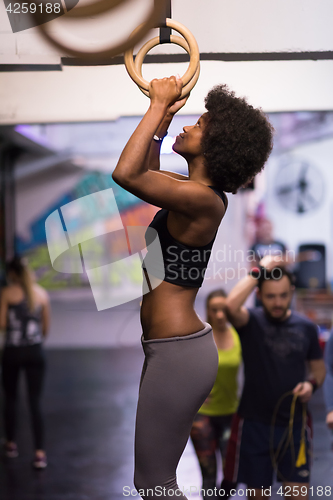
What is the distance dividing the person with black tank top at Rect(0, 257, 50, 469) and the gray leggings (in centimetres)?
231

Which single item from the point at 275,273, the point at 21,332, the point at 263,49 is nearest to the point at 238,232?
the point at 21,332

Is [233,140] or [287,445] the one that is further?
[287,445]

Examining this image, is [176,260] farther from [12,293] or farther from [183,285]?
[12,293]

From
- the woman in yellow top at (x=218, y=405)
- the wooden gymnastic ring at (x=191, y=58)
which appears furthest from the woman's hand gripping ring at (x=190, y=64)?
the woman in yellow top at (x=218, y=405)

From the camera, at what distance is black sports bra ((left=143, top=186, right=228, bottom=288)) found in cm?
133

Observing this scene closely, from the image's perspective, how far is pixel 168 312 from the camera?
4.42 feet

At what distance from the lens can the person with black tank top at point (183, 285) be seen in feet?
4.29

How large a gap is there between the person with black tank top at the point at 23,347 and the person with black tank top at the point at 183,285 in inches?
91.2

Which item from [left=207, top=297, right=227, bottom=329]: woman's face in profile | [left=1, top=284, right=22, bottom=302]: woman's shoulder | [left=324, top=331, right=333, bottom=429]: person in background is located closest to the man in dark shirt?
[left=324, top=331, right=333, bottom=429]: person in background

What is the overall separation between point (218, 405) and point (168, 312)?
4.70 ft

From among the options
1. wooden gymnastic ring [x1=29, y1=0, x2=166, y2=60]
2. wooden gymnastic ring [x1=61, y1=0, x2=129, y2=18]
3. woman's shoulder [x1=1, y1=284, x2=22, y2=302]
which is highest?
wooden gymnastic ring [x1=61, y1=0, x2=129, y2=18]

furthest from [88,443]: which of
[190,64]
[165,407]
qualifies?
[190,64]

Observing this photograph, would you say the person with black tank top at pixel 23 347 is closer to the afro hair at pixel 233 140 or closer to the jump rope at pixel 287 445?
the jump rope at pixel 287 445

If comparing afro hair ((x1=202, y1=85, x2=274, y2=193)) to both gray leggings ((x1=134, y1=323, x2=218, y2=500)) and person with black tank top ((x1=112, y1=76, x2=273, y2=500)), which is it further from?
gray leggings ((x1=134, y1=323, x2=218, y2=500))
